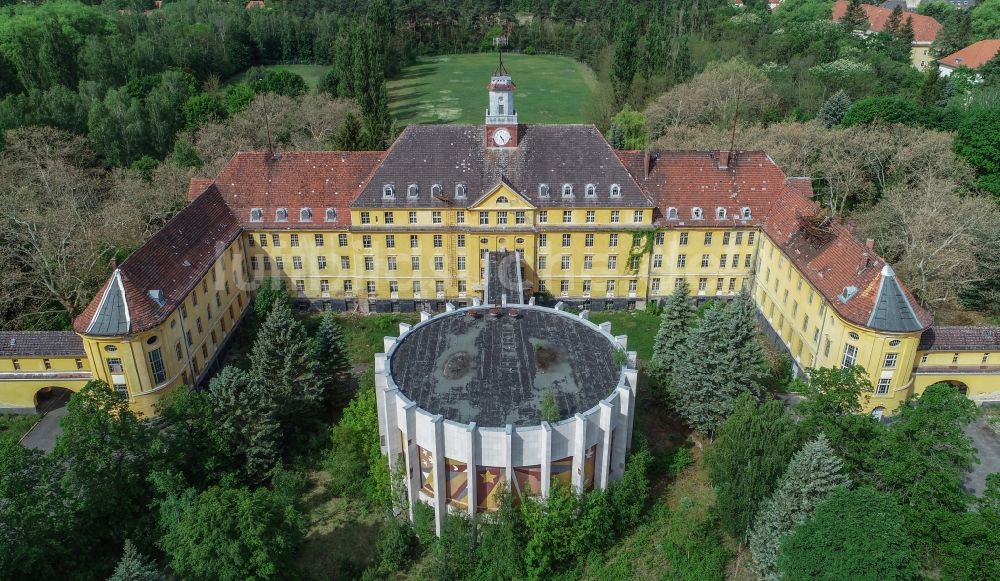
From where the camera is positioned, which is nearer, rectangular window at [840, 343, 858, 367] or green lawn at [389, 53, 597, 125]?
rectangular window at [840, 343, 858, 367]

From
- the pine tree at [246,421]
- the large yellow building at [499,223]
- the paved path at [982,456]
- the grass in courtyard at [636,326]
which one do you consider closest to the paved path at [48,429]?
the large yellow building at [499,223]

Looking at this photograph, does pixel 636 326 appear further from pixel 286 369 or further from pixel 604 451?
pixel 286 369

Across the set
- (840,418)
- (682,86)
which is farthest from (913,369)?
(682,86)

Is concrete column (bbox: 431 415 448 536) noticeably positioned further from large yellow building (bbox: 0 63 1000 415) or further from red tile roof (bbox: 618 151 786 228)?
red tile roof (bbox: 618 151 786 228)

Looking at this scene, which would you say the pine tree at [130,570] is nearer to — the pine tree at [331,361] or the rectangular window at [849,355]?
the pine tree at [331,361]

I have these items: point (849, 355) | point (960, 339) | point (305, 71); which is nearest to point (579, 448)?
point (849, 355)

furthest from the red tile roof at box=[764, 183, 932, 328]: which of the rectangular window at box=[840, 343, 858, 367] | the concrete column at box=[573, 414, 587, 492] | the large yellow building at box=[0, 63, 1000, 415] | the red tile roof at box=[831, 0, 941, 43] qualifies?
the red tile roof at box=[831, 0, 941, 43]
